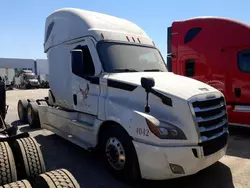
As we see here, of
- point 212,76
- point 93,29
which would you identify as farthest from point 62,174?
point 212,76

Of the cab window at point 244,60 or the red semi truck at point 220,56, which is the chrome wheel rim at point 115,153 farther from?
the cab window at point 244,60

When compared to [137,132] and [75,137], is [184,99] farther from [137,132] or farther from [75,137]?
[75,137]

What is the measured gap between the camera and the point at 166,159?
3.94 m

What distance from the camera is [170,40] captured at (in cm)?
965

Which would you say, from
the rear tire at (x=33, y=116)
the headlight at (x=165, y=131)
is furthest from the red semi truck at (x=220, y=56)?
the rear tire at (x=33, y=116)

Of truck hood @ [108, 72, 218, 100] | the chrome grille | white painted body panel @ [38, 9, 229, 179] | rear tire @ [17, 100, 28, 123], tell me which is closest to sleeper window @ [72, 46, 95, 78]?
white painted body panel @ [38, 9, 229, 179]

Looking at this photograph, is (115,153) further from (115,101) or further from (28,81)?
(28,81)

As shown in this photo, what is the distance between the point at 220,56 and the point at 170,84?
14.3 feet

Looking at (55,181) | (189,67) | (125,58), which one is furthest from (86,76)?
(189,67)

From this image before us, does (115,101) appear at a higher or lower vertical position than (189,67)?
lower

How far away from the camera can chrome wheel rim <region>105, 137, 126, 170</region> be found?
178 inches

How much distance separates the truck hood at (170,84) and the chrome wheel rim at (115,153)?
1.06 meters

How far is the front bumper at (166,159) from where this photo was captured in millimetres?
3930

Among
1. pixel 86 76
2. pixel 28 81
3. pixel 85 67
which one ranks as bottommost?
pixel 28 81
